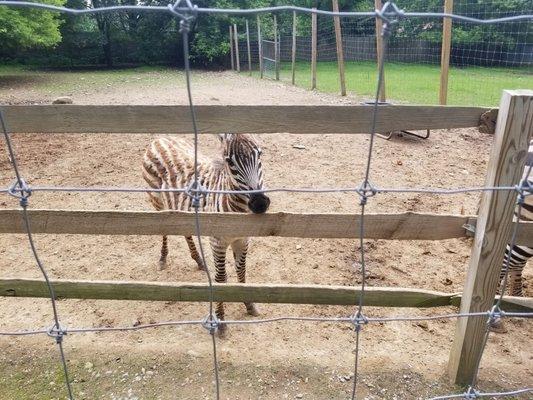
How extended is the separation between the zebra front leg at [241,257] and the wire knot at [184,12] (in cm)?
209

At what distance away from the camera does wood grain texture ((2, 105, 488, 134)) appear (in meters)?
2.22

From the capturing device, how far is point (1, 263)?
444cm

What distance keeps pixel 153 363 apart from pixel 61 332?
43.1 inches

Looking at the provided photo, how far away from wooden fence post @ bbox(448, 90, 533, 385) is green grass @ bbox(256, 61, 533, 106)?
9924 millimetres

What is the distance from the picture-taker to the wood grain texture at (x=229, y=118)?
2.22 m

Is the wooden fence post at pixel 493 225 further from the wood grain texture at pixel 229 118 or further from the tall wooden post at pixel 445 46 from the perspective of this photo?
the tall wooden post at pixel 445 46

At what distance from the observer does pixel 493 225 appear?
2293 mm

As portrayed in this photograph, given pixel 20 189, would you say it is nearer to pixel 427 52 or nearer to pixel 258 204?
pixel 258 204

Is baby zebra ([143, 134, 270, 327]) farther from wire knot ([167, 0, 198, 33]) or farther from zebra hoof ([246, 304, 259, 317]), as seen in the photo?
wire knot ([167, 0, 198, 33])

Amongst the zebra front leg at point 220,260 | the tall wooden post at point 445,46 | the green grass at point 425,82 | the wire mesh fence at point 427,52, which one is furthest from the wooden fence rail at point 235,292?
the wire mesh fence at point 427,52

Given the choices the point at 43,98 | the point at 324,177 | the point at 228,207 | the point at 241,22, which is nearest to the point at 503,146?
the point at 228,207

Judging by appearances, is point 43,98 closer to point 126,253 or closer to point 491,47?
point 126,253

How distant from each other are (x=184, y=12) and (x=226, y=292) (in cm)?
157

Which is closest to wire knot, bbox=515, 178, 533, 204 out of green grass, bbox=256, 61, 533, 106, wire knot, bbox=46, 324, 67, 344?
wire knot, bbox=46, 324, 67, 344
